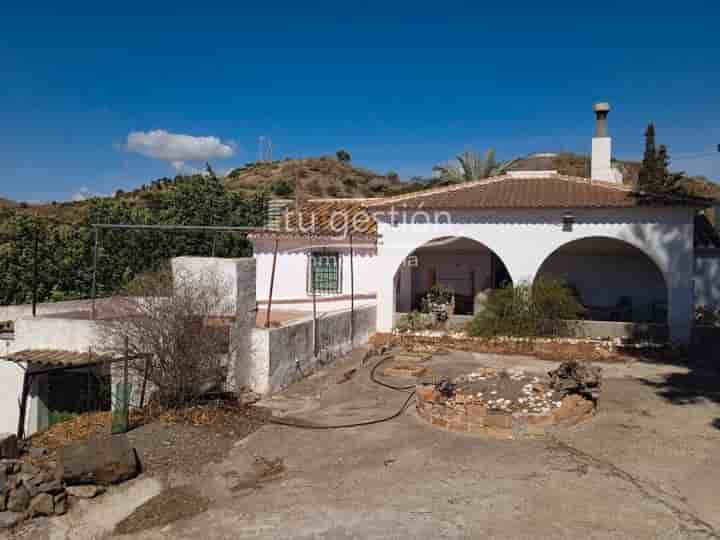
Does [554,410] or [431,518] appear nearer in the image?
[431,518]

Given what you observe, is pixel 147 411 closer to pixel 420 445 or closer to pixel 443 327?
pixel 420 445

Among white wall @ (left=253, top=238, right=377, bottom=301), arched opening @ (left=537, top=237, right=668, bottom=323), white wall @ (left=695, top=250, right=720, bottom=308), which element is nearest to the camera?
white wall @ (left=253, top=238, right=377, bottom=301)

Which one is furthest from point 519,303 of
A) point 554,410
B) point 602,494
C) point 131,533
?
point 131,533

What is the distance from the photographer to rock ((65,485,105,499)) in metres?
6.63

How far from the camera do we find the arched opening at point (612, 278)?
736 inches

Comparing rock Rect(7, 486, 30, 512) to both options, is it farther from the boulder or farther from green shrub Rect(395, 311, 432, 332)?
green shrub Rect(395, 311, 432, 332)

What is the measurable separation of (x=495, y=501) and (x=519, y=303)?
10.1 m

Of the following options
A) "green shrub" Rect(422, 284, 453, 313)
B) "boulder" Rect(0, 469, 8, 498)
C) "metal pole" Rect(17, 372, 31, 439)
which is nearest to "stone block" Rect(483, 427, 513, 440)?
"boulder" Rect(0, 469, 8, 498)

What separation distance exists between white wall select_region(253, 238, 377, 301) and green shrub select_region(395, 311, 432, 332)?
174cm

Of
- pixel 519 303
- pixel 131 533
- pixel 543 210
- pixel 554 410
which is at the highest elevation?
pixel 543 210

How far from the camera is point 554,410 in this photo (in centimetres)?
848

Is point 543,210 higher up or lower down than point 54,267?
higher up

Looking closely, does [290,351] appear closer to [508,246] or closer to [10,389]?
[10,389]

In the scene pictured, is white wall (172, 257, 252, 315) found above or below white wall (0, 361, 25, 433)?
above
